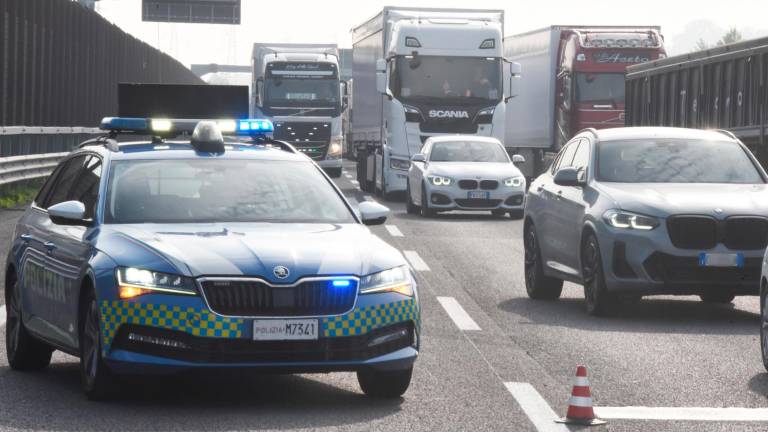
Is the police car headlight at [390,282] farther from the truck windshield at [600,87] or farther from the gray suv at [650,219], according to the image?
the truck windshield at [600,87]

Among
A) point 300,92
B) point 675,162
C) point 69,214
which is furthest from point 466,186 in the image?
point 69,214

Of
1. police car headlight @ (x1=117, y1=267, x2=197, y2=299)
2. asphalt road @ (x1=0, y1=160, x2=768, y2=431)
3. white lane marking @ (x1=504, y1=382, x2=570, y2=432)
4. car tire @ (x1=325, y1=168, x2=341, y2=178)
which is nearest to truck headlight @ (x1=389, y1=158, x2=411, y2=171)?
car tire @ (x1=325, y1=168, x2=341, y2=178)

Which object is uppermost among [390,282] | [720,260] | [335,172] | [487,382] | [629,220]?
[390,282]

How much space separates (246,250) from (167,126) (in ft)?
8.22

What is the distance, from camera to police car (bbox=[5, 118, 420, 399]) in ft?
26.3

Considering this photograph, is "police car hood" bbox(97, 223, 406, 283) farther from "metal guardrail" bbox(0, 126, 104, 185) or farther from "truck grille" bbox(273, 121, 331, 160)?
"truck grille" bbox(273, 121, 331, 160)

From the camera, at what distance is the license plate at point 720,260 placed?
12.9 metres

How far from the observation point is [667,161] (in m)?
14.2

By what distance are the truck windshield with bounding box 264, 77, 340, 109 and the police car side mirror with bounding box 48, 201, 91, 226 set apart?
36256mm

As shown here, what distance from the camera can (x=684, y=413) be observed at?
8.38 m

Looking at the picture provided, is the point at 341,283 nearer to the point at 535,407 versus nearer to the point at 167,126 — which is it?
the point at 535,407

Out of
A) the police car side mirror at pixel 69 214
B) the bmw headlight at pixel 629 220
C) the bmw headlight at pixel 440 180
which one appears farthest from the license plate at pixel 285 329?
the bmw headlight at pixel 440 180

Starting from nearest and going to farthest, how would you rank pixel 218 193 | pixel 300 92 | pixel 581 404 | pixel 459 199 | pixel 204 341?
pixel 581 404 < pixel 204 341 < pixel 218 193 < pixel 459 199 < pixel 300 92

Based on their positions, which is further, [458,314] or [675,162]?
[675,162]
